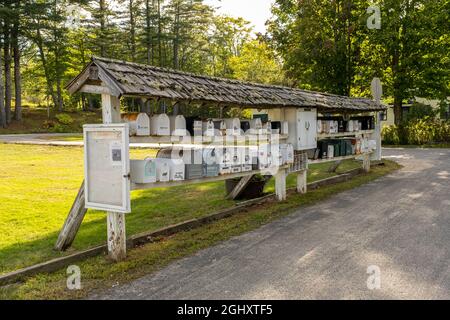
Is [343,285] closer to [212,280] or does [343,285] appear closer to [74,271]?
[212,280]

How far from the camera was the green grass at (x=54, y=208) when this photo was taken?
20.0 feet

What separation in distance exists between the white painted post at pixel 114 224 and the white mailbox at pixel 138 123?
0.27 metres

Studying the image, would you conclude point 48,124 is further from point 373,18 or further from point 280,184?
point 280,184

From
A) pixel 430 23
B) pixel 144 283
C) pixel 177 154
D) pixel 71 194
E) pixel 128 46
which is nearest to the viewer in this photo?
pixel 144 283

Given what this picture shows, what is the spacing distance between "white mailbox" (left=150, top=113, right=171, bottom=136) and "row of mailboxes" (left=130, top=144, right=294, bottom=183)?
374mm

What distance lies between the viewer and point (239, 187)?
948cm

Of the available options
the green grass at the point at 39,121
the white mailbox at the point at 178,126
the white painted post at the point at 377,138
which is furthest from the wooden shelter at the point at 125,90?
the green grass at the point at 39,121

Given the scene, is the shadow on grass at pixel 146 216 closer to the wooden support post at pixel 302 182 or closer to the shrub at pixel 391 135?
the wooden support post at pixel 302 182

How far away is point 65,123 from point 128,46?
33.6ft

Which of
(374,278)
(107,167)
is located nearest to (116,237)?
(107,167)

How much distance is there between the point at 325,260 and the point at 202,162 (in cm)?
244

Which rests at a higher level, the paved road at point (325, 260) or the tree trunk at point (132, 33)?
the tree trunk at point (132, 33)

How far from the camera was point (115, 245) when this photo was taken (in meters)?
5.32

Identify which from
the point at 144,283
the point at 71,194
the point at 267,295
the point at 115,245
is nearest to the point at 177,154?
the point at 115,245
